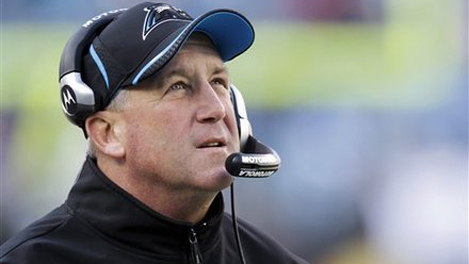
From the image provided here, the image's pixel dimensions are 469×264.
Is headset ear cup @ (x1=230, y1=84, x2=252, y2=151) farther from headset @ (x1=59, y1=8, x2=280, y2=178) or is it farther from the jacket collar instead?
the jacket collar

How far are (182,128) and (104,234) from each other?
0.20 meters

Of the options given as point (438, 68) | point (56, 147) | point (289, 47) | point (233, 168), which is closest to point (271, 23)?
point (289, 47)

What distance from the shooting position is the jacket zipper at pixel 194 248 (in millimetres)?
1486

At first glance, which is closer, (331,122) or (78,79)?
(78,79)

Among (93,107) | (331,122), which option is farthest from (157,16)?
(331,122)

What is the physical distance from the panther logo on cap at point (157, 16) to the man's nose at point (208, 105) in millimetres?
126

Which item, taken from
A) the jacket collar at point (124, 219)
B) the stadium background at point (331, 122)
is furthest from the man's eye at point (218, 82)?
the stadium background at point (331, 122)

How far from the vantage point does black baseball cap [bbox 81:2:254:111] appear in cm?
148

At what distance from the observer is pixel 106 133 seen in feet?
5.04

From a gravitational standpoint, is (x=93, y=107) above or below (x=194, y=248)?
above

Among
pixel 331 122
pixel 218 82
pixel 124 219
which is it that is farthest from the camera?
pixel 331 122

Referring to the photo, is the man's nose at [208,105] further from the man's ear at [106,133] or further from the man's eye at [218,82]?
the man's ear at [106,133]

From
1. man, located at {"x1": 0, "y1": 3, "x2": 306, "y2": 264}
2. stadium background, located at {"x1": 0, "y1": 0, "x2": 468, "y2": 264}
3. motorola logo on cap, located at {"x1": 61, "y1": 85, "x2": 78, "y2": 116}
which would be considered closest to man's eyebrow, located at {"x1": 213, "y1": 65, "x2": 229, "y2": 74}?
man, located at {"x1": 0, "y1": 3, "x2": 306, "y2": 264}

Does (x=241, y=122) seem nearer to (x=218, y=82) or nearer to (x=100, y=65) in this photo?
(x=218, y=82)
